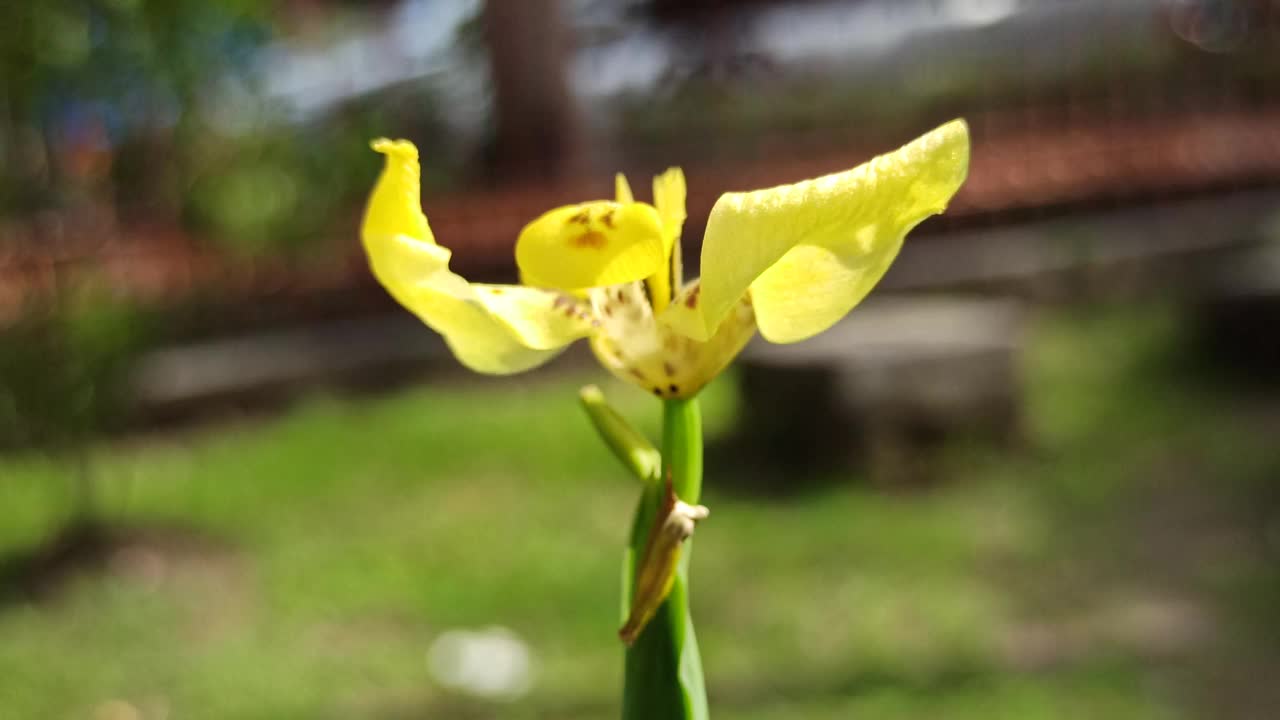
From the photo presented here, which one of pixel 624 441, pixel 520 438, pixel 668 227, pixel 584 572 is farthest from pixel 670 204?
pixel 520 438

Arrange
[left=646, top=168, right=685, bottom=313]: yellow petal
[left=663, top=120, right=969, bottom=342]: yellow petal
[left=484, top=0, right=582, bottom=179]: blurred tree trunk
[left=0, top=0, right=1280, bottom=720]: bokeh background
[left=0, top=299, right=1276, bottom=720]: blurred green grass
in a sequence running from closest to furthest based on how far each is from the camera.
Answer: [left=663, top=120, right=969, bottom=342]: yellow petal
[left=646, top=168, right=685, bottom=313]: yellow petal
[left=0, top=299, right=1276, bottom=720]: blurred green grass
[left=0, top=0, right=1280, bottom=720]: bokeh background
[left=484, top=0, right=582, bottom=179]: blurred tree trunk

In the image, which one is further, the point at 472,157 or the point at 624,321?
the point at 472,157

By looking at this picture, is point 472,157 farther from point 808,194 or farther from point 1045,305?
point 808,194

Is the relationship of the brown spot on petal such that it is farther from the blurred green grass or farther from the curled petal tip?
the blurred green grass

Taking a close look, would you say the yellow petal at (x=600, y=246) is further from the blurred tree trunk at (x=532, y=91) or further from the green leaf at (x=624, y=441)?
the blurred tree trunk at (x=532, y=91)

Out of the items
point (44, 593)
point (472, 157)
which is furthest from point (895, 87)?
point (44, 593)

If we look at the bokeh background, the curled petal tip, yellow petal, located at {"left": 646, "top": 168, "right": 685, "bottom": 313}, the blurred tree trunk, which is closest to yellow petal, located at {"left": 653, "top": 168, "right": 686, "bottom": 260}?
yellow petal, located at {"left": 646, "top": 168, "right": 685, "bottom": 313}
